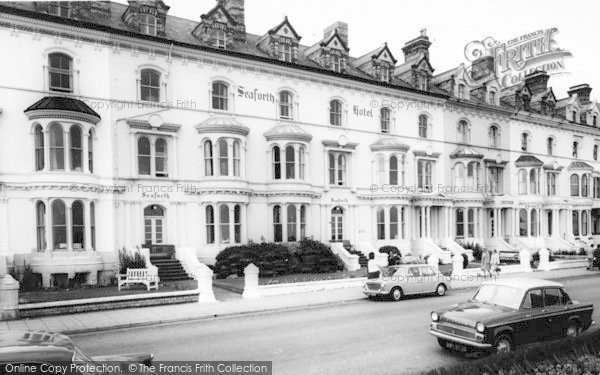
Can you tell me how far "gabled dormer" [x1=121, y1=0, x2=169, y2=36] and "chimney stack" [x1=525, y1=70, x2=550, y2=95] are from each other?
114ft

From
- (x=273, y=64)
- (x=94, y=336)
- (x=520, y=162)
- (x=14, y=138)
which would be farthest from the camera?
(x=520, y=162)

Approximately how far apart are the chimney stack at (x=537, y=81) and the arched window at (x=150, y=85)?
35297mm

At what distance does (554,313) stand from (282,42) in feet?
70.3

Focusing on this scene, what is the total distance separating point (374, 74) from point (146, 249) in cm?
1868

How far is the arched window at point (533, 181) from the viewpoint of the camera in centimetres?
3797

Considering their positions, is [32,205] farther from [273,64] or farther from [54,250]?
[273,64]

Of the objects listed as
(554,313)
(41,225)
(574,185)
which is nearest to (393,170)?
(554,313)

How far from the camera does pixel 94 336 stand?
11734 mm

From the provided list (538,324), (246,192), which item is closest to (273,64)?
(246,192)

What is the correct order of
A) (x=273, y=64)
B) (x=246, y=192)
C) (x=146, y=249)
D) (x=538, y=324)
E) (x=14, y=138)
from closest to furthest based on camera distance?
(x=538, y=324), (x=14, y=138), (x=146, y=249), (x=246, y=192), (x=273, y=64)

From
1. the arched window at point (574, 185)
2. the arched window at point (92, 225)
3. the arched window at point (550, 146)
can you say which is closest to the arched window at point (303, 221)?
the arched window at point (92, 225)

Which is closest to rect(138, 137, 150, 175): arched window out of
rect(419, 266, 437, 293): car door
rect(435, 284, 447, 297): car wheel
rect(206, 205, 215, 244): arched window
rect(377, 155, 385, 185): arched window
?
rect(206, 205, 215, 244): arched window

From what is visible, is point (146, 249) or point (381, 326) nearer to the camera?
point (381, 326)

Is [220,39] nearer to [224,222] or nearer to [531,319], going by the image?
[224,222]
